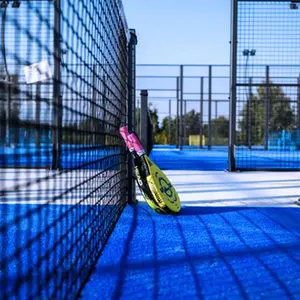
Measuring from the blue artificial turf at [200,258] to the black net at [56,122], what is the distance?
10cm

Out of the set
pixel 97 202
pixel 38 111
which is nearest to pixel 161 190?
pixel 97 202

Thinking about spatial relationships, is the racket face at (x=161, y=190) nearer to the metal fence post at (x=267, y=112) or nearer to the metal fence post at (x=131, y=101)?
the metal fence post at (x=131, y=101)

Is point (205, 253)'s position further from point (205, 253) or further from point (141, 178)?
point (141, 178)

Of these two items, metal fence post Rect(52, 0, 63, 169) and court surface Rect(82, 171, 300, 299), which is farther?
court surface Rect(82, 171, 300, 299)

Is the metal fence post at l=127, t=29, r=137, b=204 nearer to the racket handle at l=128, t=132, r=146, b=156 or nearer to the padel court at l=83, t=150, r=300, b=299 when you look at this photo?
the padel court at l=83, t=150, r=300, b=299

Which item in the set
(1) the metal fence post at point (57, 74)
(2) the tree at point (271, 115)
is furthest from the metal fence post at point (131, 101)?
(2) the tree at point (271, 115)

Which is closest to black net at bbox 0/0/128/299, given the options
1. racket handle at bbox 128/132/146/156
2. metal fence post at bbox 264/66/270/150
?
racket handle at bbox 128/132/146/156

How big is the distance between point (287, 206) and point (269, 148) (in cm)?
1074

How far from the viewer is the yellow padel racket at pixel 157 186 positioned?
286 cm

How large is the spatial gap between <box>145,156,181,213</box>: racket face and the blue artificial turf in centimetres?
10

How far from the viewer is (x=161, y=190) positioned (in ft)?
9.50

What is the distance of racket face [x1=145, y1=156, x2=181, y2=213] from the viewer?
113 inches

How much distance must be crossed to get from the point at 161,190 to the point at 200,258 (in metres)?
1.01

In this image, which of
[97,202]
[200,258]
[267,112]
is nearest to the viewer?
[200,258]
